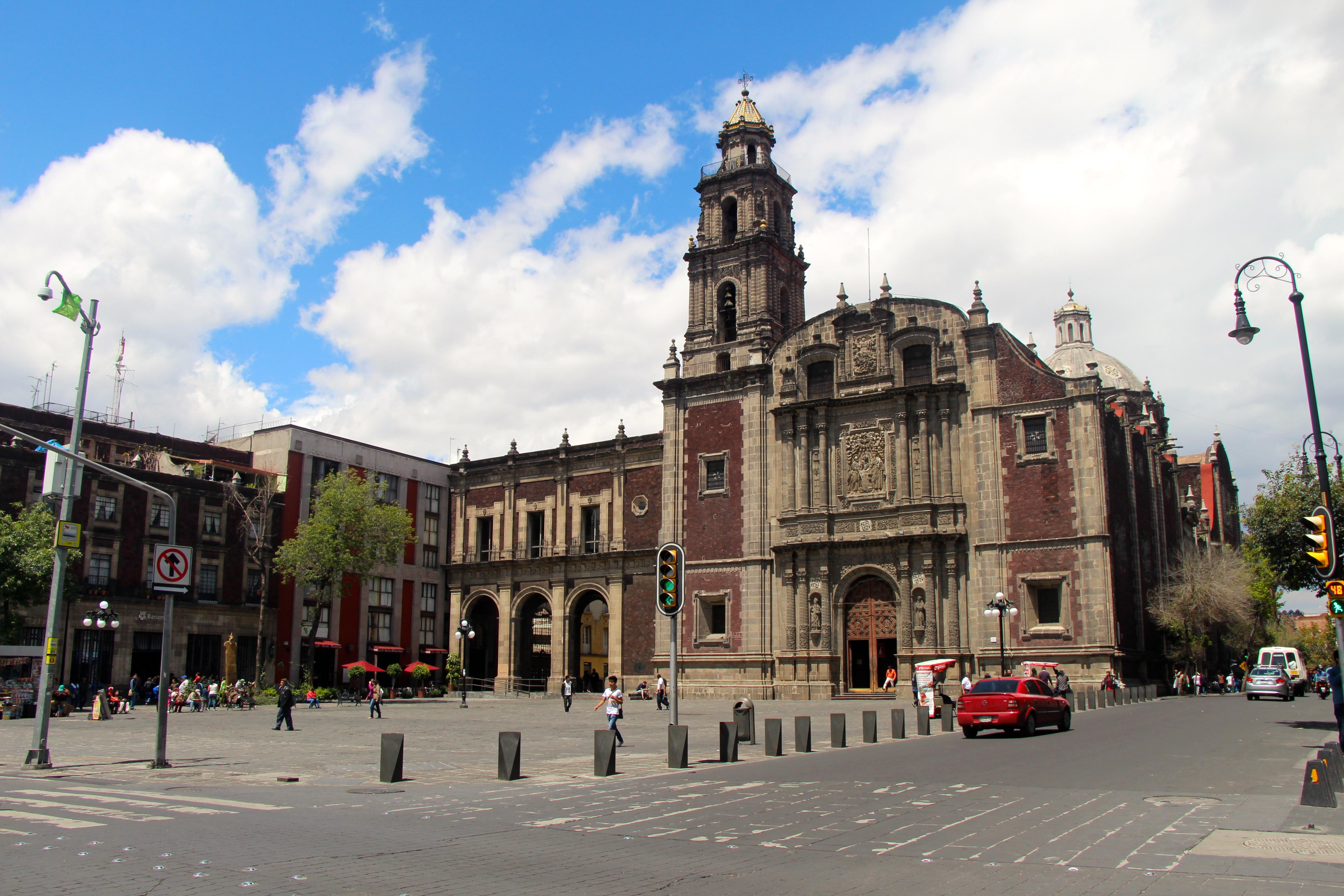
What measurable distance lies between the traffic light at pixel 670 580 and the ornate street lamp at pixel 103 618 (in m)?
31.9

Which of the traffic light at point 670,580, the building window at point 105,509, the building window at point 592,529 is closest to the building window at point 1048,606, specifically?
the building window at point 592,529

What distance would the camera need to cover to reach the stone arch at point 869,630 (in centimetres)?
4681

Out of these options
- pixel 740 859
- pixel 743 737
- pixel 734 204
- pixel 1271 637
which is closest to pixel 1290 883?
pixel 740 859

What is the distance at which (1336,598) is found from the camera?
1692 centimetres

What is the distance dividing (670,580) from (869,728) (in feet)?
24.6

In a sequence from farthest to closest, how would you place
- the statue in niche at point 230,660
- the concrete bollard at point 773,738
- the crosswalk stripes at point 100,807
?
the statue in niche at point 230,660 → the concrete bollard at point 773,738 → the crosswalk stripes at point 100,807

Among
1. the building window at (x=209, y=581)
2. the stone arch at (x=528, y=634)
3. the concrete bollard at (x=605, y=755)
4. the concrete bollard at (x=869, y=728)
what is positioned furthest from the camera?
the stone arch at (x=528, y=634)

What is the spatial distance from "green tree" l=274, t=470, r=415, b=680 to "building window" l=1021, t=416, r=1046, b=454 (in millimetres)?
30661

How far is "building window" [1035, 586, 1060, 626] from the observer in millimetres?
43625

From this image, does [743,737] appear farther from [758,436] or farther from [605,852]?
[758,436]

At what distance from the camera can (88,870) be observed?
8.59 m

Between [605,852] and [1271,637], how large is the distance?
303 ft

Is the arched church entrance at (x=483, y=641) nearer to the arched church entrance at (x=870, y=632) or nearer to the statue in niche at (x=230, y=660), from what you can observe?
the statue in niche at (x=230, y=660)

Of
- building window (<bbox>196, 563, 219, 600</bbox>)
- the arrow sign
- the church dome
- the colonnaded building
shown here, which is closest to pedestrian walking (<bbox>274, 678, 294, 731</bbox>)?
the arrow sign
